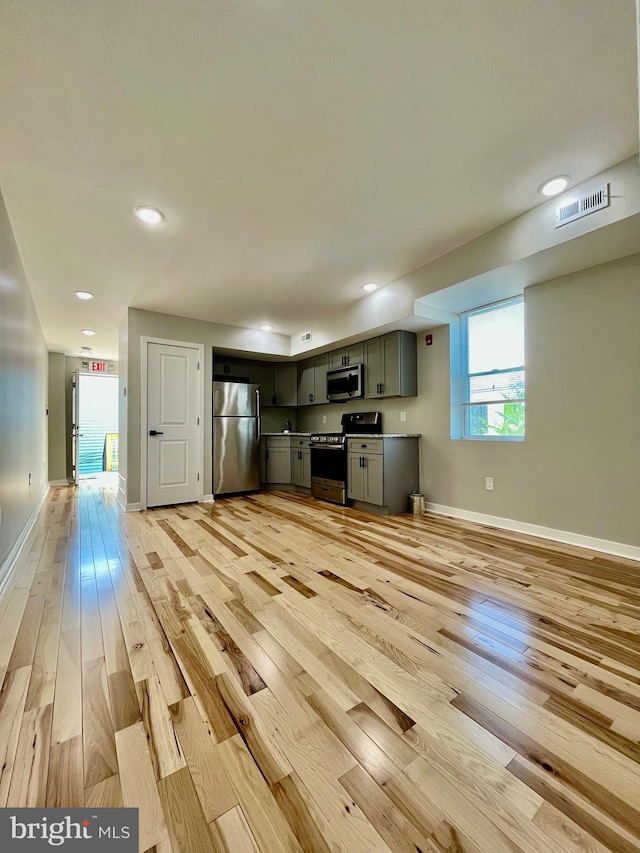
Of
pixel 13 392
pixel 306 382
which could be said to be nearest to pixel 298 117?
pixel 13 392

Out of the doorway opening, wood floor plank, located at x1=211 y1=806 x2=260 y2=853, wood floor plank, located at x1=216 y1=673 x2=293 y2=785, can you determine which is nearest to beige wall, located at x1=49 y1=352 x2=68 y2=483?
the doorway opening

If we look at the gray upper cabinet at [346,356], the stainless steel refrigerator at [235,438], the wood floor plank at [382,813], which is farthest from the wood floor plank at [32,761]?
the gray upper cabinet at [346,356]

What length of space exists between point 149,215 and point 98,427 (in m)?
7.03

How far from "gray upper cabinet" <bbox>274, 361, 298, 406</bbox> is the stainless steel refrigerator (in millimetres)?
820

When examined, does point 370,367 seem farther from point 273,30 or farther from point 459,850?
point 459,850

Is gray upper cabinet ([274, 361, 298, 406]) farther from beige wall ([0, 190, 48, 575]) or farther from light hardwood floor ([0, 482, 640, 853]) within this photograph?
light hardwood floor ([0, 482, 640, 853])

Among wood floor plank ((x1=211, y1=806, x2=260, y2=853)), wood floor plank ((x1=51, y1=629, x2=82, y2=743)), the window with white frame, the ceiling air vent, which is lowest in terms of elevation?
wood floor plank ((x1=51, y1=629, x2=82, y2=743))

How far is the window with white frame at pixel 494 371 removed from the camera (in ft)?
11.0

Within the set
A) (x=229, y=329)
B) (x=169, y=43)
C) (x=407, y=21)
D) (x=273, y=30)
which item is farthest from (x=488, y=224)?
(x=229, y=329)

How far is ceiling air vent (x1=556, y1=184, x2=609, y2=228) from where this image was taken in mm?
2100

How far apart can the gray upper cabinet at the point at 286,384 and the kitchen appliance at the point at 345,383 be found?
995 mm

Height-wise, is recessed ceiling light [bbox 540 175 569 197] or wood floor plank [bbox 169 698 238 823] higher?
recessed ceiling light [bbox 540 175 569 197]

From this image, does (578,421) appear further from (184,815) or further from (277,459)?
(277,459)

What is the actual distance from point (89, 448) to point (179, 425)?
15.9ft
